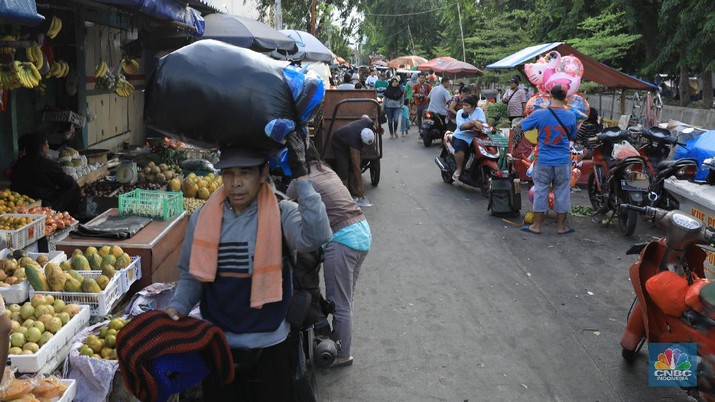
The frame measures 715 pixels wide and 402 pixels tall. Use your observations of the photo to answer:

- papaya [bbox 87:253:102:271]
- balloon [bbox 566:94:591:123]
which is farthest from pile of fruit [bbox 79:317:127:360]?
balloon [bbox 566:94:591:123]

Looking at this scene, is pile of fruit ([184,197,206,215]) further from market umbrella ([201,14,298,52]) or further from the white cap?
market umbrella ([201,14,298,52])

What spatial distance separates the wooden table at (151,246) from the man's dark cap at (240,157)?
2675 millimetres

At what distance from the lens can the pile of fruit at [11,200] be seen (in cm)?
632

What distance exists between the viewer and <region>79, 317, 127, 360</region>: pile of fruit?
4.22 m

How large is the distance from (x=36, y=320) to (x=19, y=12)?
77.4 inches

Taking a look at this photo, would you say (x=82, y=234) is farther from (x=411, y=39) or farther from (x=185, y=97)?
(x=411, y=39)

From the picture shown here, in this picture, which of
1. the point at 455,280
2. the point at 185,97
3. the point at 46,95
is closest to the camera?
the point at 185,97

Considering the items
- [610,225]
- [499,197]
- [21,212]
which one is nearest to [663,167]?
[610,225]

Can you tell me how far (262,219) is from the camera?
129 inches

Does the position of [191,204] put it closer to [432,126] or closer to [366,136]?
[366,136]

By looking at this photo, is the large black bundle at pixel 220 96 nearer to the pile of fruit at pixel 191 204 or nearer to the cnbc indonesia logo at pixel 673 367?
the cnbc indonesia logo at pixel 673 367

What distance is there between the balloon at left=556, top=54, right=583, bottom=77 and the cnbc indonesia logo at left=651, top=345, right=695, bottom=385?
777 centimetres

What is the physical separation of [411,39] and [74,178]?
5100 centimetres

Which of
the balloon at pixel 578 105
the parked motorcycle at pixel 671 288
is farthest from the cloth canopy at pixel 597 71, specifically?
the parked motorcycle at pixel 671 288
